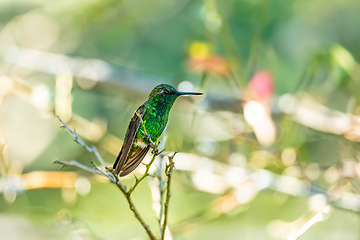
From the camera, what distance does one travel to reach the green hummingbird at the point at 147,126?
740mm

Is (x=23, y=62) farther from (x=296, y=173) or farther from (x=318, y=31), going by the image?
(x=318, y=31)

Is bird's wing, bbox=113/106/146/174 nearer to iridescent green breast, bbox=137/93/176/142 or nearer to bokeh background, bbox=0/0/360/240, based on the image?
iridescent green breast, bbox=137/93/176/142

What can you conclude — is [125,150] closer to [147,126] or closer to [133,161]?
[133,161]

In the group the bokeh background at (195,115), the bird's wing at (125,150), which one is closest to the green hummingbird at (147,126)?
the bird's wing at (125,150)

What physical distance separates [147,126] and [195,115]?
119 cm

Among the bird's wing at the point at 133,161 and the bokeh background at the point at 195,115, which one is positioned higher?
the bokeh background at the point at 195,115

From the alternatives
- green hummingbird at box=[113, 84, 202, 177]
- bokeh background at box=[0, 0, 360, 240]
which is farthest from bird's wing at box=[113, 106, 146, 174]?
bokeh background at box=[0, 0, 360, 240]

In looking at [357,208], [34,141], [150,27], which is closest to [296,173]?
[357,208]

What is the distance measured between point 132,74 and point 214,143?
1.46ft

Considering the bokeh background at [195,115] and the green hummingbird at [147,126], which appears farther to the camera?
the bokeh background at [195,115]

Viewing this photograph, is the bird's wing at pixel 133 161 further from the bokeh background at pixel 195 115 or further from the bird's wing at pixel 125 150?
the bokeh background at pixel 195 115

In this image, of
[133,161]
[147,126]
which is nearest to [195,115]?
[147,126]

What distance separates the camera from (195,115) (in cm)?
205

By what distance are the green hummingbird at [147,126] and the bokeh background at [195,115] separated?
0.40 ft
